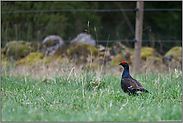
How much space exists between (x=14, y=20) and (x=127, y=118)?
6.86 meters

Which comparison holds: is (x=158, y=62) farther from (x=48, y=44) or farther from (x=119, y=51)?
(x=48, y=44)

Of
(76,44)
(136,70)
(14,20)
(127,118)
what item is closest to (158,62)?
(136,70)

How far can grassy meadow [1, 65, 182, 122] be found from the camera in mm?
2207

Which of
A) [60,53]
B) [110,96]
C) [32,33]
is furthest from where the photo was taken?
[32,33]

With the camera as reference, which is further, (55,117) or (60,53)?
(60,53)

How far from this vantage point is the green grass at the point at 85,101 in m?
2.21

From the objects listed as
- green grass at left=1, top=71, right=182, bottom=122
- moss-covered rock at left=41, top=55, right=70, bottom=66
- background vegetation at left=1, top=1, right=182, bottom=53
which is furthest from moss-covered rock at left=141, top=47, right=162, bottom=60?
background vegetation at left=1, top=1, right=182, bottom=53

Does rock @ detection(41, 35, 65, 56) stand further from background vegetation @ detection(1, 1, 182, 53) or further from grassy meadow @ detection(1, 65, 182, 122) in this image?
background vegetation @ detection(1, 1, 182, 53)

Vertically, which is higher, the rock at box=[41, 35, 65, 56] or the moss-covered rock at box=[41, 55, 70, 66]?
the rock at box=[41, 35, 65, 56]

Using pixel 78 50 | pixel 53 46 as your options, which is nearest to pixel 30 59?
pixel 53 46

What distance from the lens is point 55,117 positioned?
2225mm

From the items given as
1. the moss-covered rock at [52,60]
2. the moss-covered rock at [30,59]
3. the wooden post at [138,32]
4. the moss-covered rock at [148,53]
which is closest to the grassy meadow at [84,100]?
the wooden post at [138,32]

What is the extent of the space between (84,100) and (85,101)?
0.09 ft

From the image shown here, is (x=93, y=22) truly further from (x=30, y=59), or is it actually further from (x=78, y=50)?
(x=30, y=59)
